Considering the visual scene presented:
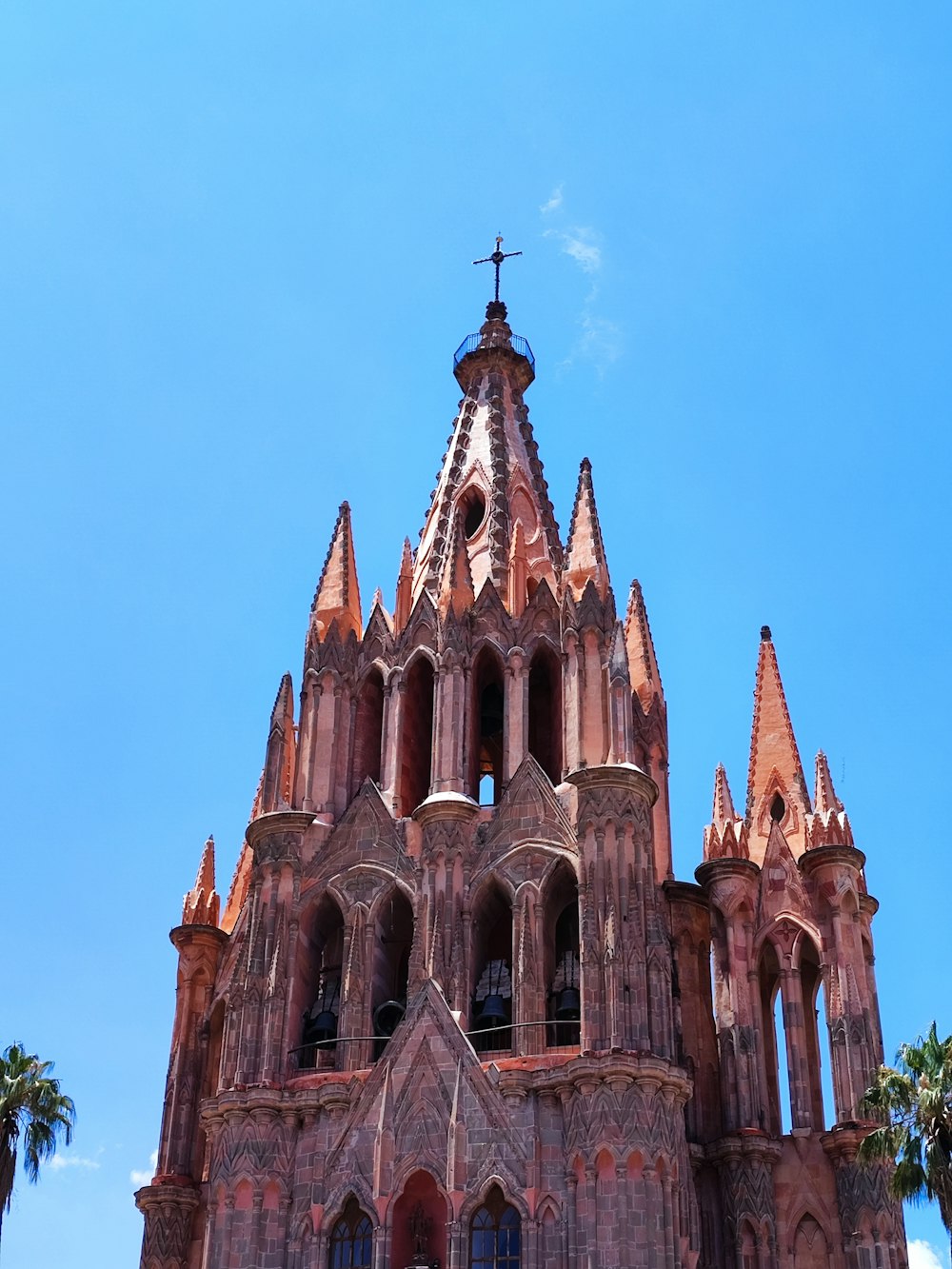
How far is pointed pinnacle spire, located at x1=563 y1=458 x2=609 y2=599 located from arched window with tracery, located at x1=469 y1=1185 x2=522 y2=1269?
1440cm

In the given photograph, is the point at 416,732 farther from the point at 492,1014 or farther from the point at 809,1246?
the point at 809,1246

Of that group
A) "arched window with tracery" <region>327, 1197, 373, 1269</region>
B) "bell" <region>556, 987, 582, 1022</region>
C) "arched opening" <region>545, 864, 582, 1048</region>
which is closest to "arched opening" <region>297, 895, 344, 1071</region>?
"arched window with tracery" <region>327, 1197, 373, 1269</region>

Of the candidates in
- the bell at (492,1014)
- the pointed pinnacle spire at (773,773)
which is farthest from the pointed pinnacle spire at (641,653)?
the bell at (492,1014)

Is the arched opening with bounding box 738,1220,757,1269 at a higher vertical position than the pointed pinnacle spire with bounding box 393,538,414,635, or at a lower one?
lower

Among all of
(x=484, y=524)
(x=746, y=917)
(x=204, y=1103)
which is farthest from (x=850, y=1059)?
(x=484, y=524)

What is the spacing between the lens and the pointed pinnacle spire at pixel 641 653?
4481cm

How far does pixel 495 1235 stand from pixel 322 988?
7665 millimetres

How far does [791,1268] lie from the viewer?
34812 mm

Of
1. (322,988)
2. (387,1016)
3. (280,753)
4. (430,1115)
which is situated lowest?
(430,1115)

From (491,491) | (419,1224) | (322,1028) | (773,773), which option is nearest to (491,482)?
(491,491)

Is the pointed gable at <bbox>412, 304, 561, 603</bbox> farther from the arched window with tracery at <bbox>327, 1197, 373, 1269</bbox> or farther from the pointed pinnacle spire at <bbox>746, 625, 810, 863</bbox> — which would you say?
the arched window with tracery at <bbox>327, 1197, 373, 1269</bbox>

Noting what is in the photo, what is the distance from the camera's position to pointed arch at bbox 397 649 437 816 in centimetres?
4019

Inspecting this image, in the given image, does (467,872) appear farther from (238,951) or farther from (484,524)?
(484,524)

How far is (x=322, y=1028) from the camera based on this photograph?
3659cm
